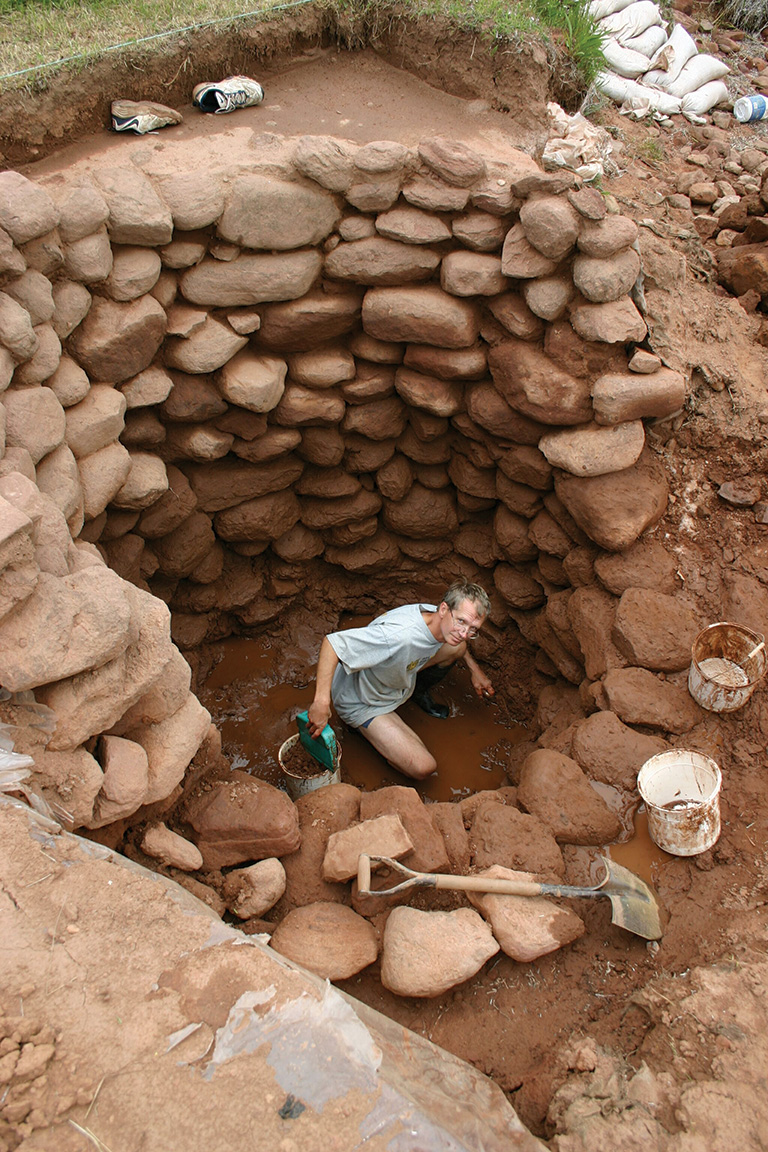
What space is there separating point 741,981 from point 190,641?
3.43 meters

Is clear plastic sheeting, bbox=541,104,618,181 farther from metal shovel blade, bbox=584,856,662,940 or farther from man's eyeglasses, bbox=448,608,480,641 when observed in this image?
metal shovel blade, bbox=584,856,662,940

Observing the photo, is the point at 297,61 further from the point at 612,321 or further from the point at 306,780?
the point at 306,780

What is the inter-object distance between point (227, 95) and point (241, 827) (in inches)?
136

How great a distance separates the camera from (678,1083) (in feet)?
7.04

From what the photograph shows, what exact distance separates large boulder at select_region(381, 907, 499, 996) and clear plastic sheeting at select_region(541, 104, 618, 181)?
327cm

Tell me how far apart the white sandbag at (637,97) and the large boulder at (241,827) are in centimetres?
519

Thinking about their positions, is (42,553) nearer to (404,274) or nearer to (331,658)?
(331,658)

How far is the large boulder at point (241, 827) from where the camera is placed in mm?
2857

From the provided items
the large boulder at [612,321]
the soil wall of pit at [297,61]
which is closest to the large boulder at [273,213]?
the soil wall of pit at [297,61]

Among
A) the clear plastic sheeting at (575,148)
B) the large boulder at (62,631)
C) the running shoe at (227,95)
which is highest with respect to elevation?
the clear plastic sheeting at (575,148)

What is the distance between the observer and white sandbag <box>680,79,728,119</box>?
564cm

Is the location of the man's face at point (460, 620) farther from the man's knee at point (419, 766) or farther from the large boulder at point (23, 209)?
the large boulder at point (23, 209)

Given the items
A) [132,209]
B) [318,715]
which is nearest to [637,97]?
[132,209]

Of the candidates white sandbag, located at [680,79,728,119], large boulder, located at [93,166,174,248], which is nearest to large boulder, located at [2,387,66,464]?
large boulder, located at [93,166,174,248]
